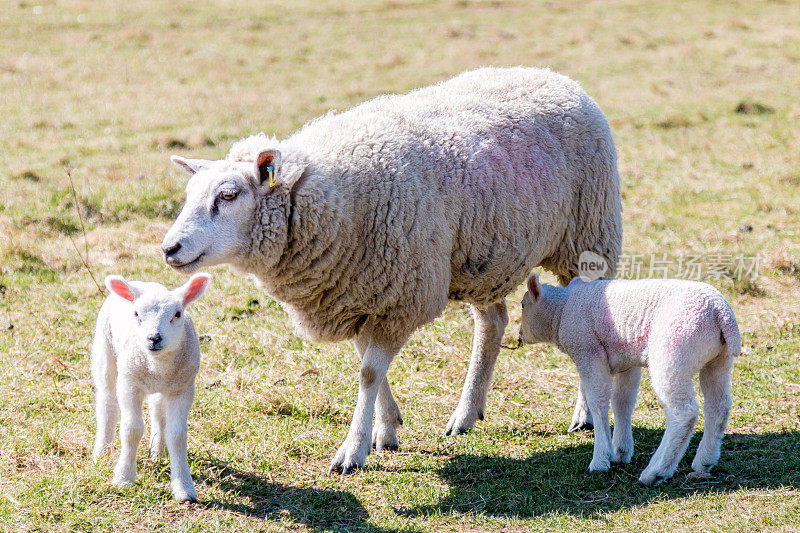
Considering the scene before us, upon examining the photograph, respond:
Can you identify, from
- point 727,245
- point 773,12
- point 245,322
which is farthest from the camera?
point 773,12

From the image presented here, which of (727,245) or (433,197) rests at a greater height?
(433,197)

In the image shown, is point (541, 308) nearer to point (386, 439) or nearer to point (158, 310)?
point (386, 439)

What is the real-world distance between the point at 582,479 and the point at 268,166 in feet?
7.83

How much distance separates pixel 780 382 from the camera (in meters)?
6.35

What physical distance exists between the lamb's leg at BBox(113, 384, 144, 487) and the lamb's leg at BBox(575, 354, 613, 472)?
7.83ft

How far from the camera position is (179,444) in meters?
4.58

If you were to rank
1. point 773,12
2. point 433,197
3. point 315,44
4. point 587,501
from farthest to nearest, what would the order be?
point 773,12
point 315,44
point 433,197
point 587,501

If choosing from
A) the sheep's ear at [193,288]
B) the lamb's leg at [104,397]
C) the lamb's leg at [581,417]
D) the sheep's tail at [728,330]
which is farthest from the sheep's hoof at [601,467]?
the lamb's leg at [104,397]

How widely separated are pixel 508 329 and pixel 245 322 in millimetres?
2077

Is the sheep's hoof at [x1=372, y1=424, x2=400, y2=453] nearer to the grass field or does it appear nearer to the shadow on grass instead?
the grass field

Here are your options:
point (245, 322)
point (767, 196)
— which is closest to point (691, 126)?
point (767, 196)

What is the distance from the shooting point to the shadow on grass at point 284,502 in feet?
15.0

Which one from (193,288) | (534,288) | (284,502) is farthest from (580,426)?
(193,288)

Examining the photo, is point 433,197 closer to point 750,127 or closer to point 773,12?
point 750,127
